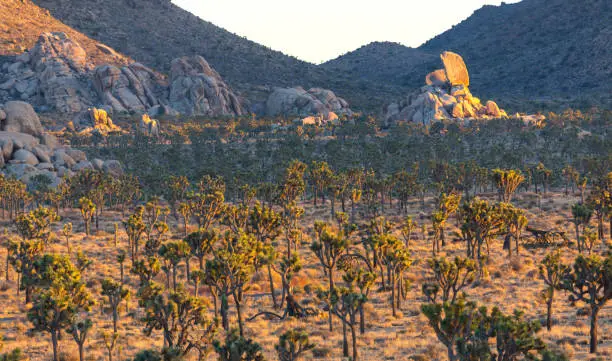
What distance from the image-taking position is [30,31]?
179250mm

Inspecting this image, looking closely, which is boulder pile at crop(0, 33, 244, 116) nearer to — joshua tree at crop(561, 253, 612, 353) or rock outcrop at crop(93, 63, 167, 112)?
rock outcrop at crop(93, 63, 167, 112)

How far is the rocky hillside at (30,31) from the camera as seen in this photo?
171250 mm

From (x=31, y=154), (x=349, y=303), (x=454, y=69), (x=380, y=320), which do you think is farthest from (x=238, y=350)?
(x=454, y=69)

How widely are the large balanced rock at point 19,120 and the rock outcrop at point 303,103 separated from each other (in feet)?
255

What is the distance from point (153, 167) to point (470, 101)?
102m

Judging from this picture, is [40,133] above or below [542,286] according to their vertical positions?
above

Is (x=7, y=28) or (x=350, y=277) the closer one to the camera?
(x=350, y=277)

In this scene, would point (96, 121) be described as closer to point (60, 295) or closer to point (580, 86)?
point (60, 295)

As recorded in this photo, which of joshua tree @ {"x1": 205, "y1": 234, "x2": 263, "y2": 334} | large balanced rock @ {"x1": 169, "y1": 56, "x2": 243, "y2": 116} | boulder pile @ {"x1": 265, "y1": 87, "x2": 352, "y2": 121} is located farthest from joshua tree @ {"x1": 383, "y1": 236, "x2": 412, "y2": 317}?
large balanced rock @ {"x1": 169, "y1": 56, "x2": 243, "y2": 116}

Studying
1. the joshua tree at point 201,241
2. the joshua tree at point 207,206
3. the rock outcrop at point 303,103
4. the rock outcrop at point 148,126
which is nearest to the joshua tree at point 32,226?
the joshua tree at point 207,206

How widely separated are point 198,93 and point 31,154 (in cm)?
7799

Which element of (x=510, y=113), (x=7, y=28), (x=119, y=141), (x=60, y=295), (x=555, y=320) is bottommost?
(x=555, y=320)

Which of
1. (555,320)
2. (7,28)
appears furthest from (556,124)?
(7,28)

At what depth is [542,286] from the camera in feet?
140
